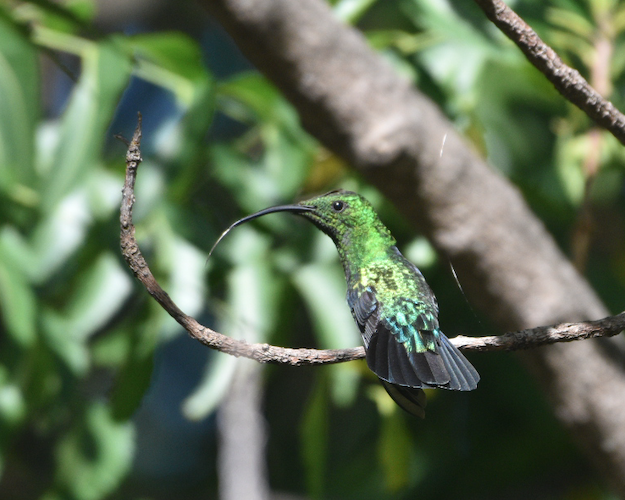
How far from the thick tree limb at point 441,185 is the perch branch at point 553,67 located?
1.61 feet

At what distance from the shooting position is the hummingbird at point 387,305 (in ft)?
1.67

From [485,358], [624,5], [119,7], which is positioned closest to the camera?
[624,5]

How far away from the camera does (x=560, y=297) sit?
4.31ft

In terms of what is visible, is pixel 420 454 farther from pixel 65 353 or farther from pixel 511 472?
pixel 65 353

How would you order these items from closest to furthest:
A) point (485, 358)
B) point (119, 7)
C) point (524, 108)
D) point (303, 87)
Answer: point (303, 87), point (524, 108), point (485, 358), point (119, 7)

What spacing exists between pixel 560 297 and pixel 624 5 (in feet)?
2.87

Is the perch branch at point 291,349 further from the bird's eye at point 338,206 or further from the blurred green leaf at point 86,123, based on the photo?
the blurred green leaf at point 86,123

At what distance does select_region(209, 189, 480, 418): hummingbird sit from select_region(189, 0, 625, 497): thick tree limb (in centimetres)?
57

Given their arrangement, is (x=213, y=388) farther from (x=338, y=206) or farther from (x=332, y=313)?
(x=338, y=206)

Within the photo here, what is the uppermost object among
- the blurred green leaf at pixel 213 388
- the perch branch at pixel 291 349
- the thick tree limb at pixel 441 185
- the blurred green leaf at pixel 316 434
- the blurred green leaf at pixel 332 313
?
the thick tree limb at pixel 441 185

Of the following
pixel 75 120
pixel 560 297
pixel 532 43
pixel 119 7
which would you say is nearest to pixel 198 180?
pixel 75 120

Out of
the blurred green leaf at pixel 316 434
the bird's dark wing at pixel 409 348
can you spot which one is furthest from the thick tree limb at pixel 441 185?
the bird's dark wing at pixel 409 348

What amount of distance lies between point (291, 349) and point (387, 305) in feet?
0.33

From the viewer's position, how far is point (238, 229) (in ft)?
4.42
